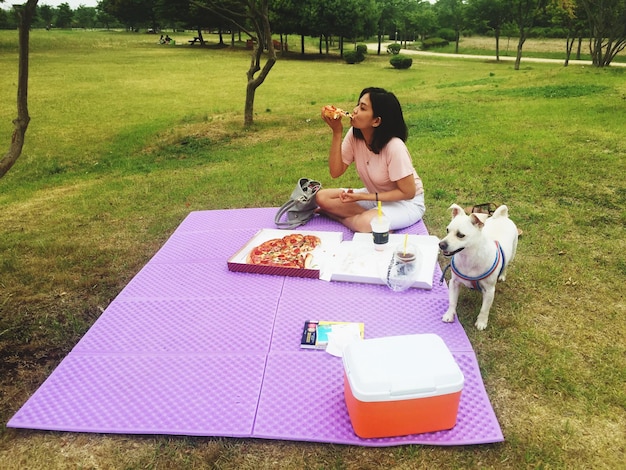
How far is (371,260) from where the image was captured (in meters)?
3.85

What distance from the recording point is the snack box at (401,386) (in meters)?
2.16

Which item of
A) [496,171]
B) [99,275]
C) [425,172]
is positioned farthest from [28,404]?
[496,171]

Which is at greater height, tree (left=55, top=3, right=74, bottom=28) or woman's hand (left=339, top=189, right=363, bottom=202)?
tree (left=55, top=3, right=74, bottom=28)

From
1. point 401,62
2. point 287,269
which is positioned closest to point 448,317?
point 287,269

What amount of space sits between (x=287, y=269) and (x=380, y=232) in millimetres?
865

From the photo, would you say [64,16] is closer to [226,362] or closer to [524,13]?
[524,13]

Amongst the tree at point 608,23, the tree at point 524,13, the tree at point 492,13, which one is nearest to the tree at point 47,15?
the tree at point 492,13

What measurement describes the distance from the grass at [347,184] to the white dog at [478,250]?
0.33 meters

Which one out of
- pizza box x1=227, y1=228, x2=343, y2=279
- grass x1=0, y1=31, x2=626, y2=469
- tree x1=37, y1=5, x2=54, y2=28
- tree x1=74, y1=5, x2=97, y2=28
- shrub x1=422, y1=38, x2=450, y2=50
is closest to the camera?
grass x1=0, y1=31, x2=626, y2=469

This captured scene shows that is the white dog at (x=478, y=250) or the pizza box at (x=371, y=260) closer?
the white dog at (x=478, y=250)

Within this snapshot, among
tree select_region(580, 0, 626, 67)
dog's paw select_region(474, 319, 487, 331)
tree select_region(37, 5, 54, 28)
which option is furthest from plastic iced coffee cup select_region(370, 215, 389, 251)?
tree select_region(37, 5, 54, 28)

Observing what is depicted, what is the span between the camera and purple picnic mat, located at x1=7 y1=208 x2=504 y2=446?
246 centimetres

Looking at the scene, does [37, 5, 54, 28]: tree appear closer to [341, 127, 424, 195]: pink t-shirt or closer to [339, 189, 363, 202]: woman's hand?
[341, 127, 424, 195]: pink t-shirt

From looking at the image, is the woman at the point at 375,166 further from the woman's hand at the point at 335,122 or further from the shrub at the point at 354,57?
the shrub at the point at 354,57
